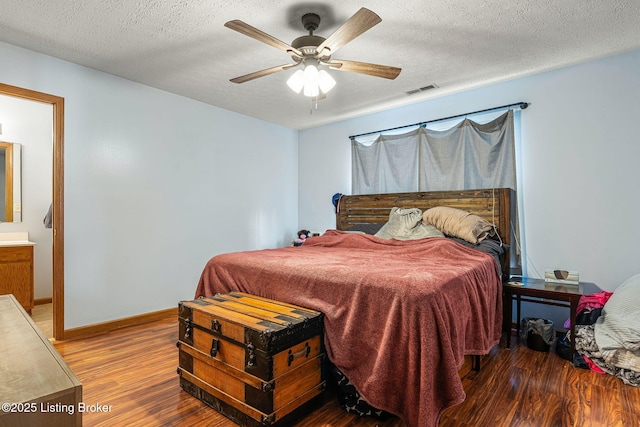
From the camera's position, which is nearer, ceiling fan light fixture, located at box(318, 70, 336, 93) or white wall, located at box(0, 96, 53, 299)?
ceiling fan light fixture, located at box(318, 70, 336, 93)

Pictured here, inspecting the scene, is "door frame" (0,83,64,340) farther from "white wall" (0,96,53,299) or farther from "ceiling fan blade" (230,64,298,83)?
"ceiling fan blade" (230,64,298,83)

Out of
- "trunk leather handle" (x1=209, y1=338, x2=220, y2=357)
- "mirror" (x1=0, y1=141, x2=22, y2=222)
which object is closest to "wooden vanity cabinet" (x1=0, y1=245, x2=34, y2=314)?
"mirror" (x1=0, y1=141, x2=22, y2=222)

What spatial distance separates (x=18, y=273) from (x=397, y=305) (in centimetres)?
434

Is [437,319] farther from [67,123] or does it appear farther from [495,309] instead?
[67,123]

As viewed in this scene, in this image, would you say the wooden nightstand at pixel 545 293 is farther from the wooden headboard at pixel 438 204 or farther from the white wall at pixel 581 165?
the white wall at pixel 581 165

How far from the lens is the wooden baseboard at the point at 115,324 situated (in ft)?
10.1

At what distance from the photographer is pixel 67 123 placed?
3062mm

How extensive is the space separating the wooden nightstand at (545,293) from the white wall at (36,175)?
5.26 meters

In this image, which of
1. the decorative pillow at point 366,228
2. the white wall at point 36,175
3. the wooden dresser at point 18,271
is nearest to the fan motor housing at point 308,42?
the decorative pillow at point 366,228

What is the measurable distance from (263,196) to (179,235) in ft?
4.48

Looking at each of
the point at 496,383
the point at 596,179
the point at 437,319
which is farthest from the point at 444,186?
the point at 437,319

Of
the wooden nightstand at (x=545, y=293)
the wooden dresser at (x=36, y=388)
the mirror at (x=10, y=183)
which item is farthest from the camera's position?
the mirror at (x=10, y=183)

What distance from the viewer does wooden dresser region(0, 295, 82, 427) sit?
72cm

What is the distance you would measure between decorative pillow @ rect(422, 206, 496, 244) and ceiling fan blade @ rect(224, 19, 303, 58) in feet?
6.57
